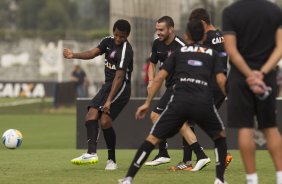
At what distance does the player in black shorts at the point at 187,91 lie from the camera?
967 centimetres

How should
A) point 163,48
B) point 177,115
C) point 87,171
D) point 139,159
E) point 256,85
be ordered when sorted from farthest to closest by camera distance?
1. point 163,48
2. point 87,171
3. point 177,115
4. point 139,159
5. point 256,85

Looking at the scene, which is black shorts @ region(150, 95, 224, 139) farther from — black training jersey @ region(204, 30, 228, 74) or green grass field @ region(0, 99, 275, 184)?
black training jersey @ region(204, 30, 228, 74)

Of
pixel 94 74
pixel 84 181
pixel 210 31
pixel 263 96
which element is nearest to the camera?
pixel 263 96

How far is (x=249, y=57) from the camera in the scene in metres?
9.18

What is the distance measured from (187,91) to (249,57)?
34.7 inches

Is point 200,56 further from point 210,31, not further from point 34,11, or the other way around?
point 34,11

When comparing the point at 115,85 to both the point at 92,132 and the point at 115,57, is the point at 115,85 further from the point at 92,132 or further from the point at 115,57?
the point at 92,132

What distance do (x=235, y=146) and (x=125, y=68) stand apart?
6.00 m

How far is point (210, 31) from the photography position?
1210 centimetres

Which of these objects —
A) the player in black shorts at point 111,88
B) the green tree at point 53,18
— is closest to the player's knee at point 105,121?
the player in black shorts at point 111,88

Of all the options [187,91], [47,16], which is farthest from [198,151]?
[47,16]

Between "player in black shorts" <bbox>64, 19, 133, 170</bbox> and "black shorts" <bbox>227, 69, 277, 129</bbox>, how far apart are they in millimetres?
3107

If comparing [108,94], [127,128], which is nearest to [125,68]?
[108,94]

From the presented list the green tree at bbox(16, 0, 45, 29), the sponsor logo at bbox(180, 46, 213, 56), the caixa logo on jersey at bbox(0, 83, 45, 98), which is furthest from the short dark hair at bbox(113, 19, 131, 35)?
the green tree at bbox(16, 0, 45, 29)
